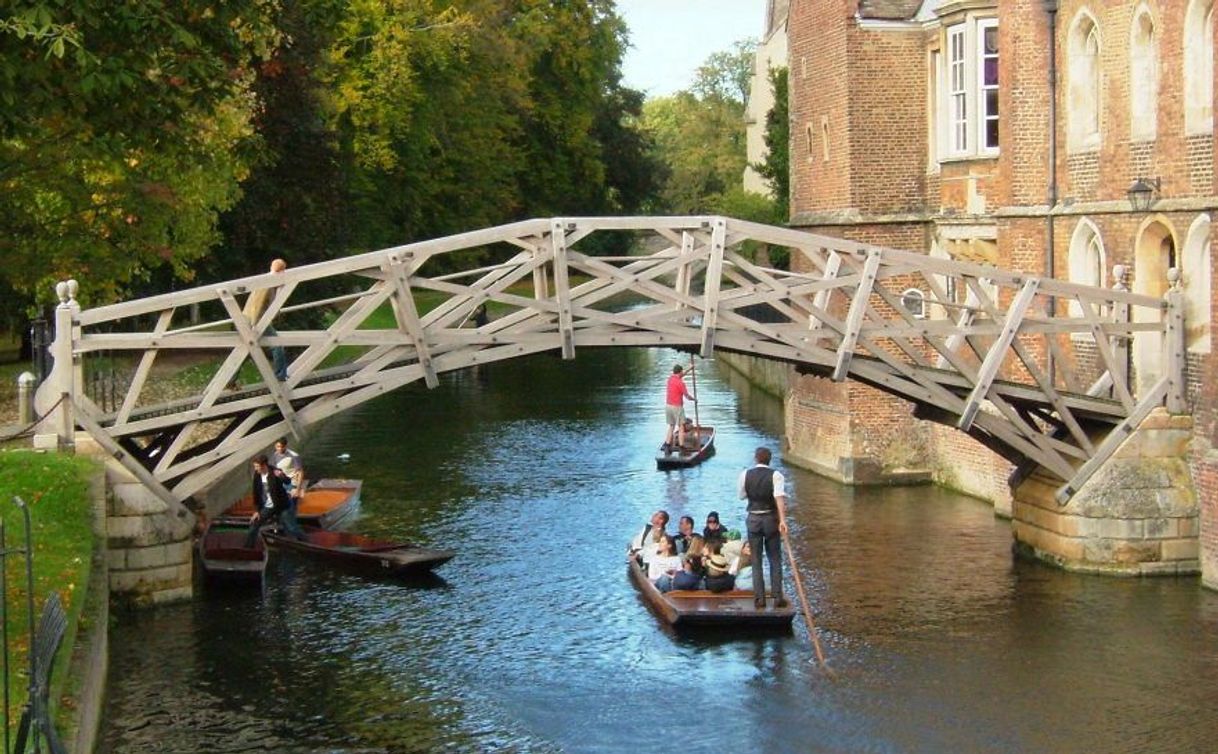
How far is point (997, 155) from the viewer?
26.5 metres

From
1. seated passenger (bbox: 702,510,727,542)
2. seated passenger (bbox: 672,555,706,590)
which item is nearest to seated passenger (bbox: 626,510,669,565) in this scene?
seated passenger (bbox: 702,510,727,542)

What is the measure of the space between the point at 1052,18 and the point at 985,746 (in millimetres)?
12129

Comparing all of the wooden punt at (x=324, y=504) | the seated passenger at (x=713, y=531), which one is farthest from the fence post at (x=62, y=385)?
the seated passenger at (x=713, y=531)

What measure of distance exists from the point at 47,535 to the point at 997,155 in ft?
47.8

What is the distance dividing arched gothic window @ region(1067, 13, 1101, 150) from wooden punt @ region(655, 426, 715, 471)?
9.50 m

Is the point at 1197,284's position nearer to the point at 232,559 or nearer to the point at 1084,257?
the point at 1084,257

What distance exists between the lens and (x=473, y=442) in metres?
35.0

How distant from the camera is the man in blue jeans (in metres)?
18.7

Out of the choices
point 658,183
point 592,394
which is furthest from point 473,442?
point 658,183

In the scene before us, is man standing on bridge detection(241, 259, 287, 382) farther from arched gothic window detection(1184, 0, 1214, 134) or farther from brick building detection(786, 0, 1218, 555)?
arched gothic window detection(1184, 0, 1214, 134)

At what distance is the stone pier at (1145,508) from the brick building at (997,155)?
0.35 metres

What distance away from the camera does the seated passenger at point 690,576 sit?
1967 cm

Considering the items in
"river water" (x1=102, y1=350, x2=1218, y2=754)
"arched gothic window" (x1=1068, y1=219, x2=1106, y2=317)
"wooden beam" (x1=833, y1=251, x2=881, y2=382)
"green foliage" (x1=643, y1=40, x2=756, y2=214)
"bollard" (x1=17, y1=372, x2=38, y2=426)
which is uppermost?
"green foliage" (x1=643, y1=40, x2=756, y2=214)

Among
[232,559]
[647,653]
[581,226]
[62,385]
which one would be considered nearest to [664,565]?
[647,653]
